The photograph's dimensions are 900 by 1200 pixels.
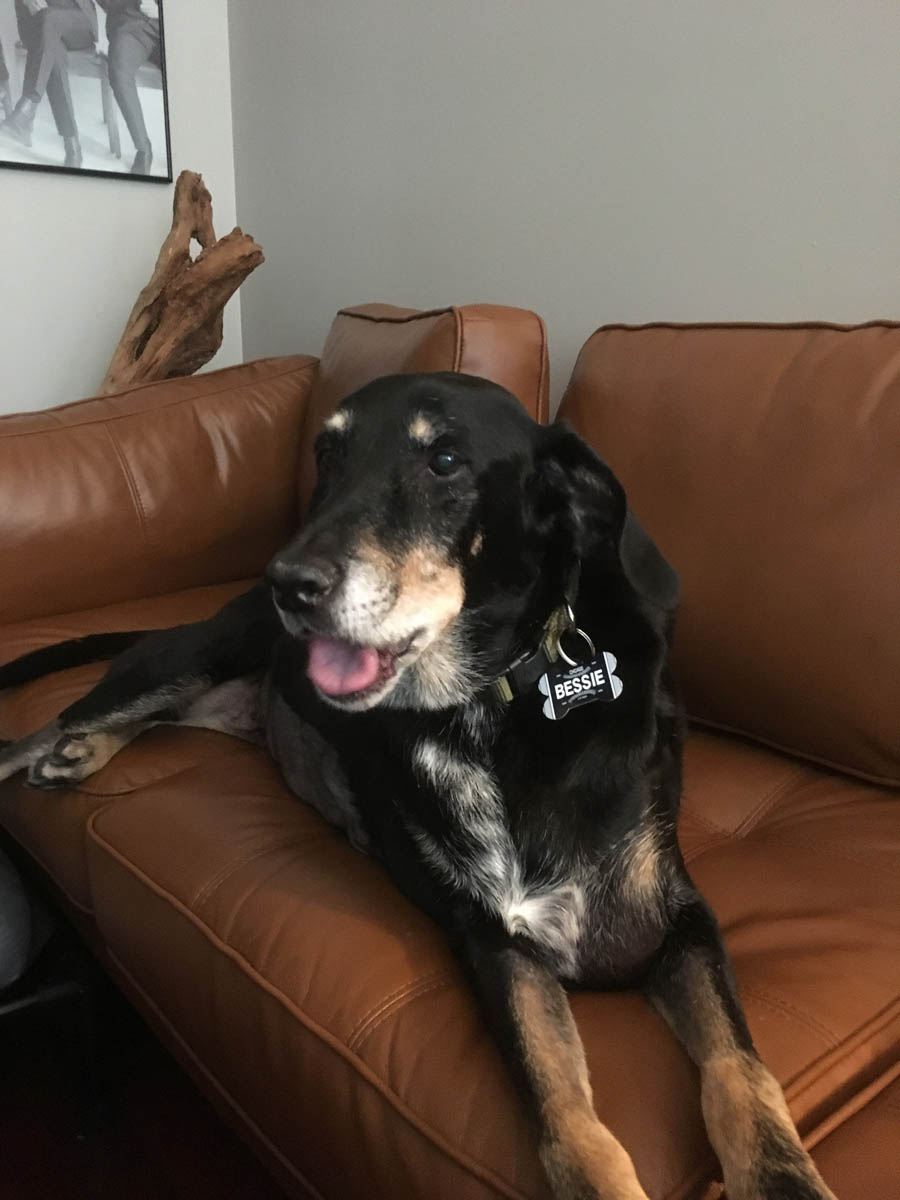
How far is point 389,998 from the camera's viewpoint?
3.44 feet

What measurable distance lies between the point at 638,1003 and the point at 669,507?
0.86m

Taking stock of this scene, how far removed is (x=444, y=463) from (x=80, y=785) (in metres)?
0.86

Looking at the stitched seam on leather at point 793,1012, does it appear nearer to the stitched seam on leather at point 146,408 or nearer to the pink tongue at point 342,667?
the pink tongue at point 342,667

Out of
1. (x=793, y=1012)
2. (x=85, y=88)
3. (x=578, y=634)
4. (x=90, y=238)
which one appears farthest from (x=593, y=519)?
(x=85, y=88)

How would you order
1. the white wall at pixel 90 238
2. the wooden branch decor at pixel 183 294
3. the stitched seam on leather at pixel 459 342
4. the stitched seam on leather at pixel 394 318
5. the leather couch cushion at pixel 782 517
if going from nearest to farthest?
the leather couch cushion at pixel 782 517 → the stitched seam on leather at pixel 459 342 → the stitched seam on leather at pixel 394 318 → the wooden branch decor at pixel 183 294 → the white wall at pixel 90 238

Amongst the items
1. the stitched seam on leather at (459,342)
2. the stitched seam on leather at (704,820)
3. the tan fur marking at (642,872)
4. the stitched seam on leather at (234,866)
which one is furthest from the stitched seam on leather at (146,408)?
the tan fur marking at (642,872)

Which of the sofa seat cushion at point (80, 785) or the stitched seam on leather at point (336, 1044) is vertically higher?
the stitched seam on leather at point (336, 1044)

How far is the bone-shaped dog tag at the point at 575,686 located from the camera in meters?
1.21

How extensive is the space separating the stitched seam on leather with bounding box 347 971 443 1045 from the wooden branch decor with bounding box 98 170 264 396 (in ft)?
7.17

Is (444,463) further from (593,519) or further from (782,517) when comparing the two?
(782,517)

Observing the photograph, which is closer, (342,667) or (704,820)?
(342,667)

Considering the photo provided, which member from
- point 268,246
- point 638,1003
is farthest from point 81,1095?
point 268,246

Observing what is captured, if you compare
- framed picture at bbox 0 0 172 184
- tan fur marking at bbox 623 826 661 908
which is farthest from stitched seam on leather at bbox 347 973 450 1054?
framed picture at bbox 0 0 172 184

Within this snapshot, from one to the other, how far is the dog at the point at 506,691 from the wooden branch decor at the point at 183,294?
1659mm
